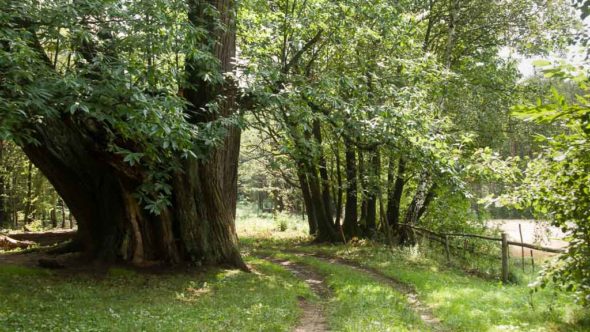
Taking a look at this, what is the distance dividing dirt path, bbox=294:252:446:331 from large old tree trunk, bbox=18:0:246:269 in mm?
3790

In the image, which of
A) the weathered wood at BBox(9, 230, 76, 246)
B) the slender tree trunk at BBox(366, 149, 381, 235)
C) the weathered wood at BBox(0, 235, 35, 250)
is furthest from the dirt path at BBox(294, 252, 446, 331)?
the weathered wood at BBox(0, 235, 35, 250)

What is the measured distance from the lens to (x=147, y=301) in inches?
368

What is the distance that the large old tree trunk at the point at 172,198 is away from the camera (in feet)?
36.8

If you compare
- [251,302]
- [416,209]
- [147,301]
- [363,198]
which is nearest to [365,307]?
[251,302]

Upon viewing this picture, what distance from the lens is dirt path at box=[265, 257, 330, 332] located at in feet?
26.6

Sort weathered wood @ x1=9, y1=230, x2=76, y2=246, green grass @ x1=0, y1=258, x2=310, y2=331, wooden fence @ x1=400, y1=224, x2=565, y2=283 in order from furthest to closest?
weathered wood @ x1=9, y1=230, x2=76, y2=246, wooden fence @ x1=400, y1=224, x2=565, y2=283, green grass @ x1=0, y1=258, x2=310, y2=331

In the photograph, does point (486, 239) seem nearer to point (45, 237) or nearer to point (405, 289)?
point (405, 289)

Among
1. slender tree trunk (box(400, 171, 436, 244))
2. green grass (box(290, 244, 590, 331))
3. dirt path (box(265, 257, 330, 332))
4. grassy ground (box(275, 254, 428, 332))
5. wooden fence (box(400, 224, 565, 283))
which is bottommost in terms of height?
dirt path (box(265, 257, 330, 332))

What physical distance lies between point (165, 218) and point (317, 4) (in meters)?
6.56

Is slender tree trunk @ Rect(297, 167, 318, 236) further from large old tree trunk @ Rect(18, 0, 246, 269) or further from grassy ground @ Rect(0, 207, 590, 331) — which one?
large old tree trunk @ Rect(18, 0, 246, 269)

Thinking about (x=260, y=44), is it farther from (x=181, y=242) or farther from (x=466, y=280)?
(x=466, y=280)

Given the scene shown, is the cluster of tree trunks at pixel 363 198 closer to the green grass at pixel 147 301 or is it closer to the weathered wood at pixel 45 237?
the green grass at pixel 147 301

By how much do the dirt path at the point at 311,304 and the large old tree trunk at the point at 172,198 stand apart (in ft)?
6.66

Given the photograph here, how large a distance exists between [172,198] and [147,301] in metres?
3.05
